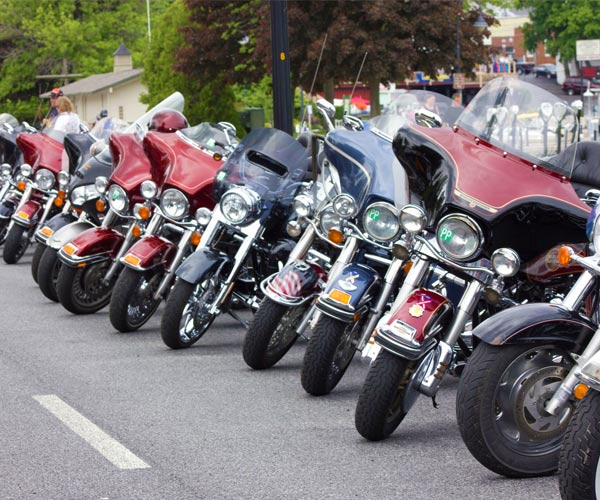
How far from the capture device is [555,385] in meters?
5.59

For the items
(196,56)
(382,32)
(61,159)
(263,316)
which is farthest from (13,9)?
(263,316)

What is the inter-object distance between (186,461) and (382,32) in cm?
3007

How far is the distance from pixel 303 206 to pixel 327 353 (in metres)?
1.62

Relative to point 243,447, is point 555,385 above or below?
above

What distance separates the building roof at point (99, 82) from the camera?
69.1m

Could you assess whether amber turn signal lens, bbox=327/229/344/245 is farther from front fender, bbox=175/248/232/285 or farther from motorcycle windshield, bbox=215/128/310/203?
motorcycle windshield, bbox=215/128/310/203

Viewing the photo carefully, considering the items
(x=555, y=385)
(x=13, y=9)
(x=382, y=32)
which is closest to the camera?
(x=555, y=385)

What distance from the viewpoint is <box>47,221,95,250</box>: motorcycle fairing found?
10859 mm

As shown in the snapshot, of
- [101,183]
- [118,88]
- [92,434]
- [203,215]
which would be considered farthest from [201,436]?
[118,88]

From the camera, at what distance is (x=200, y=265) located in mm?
8609

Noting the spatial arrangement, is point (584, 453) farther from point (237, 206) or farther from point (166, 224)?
point (166, 224)

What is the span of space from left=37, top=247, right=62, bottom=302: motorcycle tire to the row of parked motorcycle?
2 centimetres

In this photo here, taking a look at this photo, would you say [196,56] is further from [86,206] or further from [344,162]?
[344,162]

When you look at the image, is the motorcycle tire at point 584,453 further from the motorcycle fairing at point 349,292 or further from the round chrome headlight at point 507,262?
the motorcycle fairing at point 349,292
